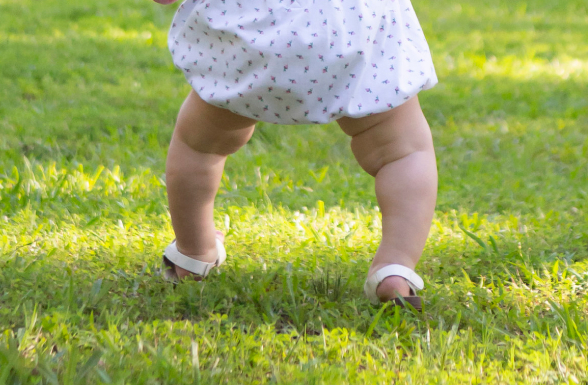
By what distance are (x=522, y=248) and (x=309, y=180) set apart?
1186 mm

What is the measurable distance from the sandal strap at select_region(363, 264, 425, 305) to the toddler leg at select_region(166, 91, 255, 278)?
56 centimetres

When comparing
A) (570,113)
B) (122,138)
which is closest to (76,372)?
(122,138)

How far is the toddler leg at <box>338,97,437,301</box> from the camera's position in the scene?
2.14 metres

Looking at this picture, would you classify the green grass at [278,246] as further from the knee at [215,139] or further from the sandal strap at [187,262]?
the knee at [215,139]

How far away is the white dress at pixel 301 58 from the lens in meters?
1.93

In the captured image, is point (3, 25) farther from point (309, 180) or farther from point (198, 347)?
point (198, 347)

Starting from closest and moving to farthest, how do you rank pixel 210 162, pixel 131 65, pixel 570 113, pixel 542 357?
1. pixel 542 357
2. pixel 210 162
3. pixel 570 113
4. pixel 131 65

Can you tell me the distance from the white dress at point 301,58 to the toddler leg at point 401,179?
144mm

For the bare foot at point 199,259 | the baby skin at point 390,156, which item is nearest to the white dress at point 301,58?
the baby skin at point 390,156

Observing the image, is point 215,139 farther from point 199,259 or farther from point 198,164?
point 199,259

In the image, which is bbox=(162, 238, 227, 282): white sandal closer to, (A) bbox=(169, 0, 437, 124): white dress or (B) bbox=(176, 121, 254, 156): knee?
(B) bbox=(176, 121, 254, 156): knee

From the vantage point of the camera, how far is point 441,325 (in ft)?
6.74

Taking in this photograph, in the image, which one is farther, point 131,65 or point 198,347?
point 131,65

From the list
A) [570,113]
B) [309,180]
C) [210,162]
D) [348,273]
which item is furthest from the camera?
[570,113]
